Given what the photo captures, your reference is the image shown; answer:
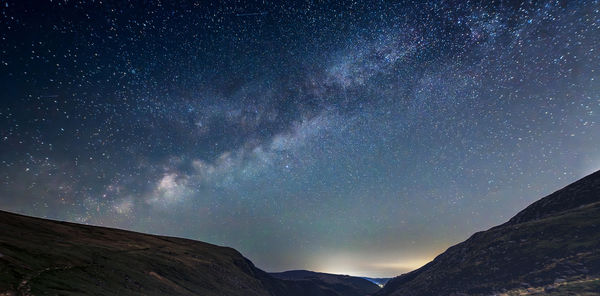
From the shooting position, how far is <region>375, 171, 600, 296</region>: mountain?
93.7 m

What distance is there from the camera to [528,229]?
14262 centimetres

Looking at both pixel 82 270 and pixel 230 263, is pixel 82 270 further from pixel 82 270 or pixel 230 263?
pixel 230 263

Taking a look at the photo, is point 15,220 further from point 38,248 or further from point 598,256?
point 598,256

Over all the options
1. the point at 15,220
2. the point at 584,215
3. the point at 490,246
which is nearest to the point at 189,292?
the point at 15,220

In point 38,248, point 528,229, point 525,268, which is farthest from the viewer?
point 528,229

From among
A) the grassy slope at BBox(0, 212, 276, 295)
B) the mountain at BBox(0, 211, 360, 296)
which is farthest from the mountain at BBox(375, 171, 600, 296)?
the grassy slope at BBox(0, 212, 276, 295)

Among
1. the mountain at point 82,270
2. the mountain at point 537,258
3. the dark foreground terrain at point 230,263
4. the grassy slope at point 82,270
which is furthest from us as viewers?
the mountain at point 537,258

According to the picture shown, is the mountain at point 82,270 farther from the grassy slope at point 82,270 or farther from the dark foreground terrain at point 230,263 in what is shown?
the dark foreground terrain at point 230,263

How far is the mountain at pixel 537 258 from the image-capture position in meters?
93.7

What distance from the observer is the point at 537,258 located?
375 feet

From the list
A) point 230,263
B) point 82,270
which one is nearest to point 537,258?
point 230,263

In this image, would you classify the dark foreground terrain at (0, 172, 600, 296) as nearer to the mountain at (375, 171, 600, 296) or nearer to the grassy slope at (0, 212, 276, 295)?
the grassy slope at (0, 212, 276, 295)

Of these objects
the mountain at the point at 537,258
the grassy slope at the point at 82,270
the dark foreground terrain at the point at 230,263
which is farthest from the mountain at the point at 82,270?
the mountain at the point at 537,258

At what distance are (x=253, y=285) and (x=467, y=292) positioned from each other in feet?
377
